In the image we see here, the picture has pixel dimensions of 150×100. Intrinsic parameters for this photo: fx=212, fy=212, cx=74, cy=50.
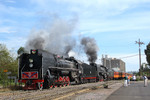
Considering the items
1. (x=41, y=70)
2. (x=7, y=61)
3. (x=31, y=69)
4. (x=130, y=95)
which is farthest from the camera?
(x=7, y=61)

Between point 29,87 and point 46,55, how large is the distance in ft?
10.7

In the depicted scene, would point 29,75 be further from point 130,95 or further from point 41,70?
point 130,95

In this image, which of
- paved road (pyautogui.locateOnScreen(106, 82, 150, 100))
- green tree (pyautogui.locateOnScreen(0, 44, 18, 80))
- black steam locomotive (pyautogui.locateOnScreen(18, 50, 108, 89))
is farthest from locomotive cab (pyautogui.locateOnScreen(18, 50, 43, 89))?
green tree (pyautogui.locateOnScreen(0, 44, 18, 80))

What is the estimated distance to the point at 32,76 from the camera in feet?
59.7

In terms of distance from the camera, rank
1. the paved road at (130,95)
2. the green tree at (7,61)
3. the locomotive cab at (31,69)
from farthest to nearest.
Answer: the green tree at (7,61)
the locomotive cab at (31,69)
the paved road at (130,95)

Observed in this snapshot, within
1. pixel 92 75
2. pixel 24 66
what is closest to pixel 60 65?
pixel 24 66

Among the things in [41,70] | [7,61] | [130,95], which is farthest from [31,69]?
[7,61]

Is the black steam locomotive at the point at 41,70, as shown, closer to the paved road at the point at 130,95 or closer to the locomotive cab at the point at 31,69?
the locomotive cab at the point at 31,69

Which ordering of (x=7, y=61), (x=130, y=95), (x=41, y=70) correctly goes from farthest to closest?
(x=7, y=61)
(x=41, y=70)
(x=130, y=95)

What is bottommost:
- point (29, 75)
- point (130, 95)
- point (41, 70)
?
point (130, 95)

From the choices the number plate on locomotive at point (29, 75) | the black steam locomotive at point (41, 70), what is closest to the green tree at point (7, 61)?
the black steam locomotive at point (41, 70)

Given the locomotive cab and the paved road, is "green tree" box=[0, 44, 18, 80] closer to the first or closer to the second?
the locomotive cab

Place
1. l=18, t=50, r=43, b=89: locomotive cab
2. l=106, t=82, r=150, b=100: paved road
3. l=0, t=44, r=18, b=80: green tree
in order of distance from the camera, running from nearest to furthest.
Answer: l=106, t=82, r=150, b=100: paved road, l=18, t=50, r=43, b=89: locomotive cab, l=0, t=44, r=18, b=80: green tree

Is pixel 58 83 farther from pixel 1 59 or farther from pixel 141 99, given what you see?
pixel 1 59
